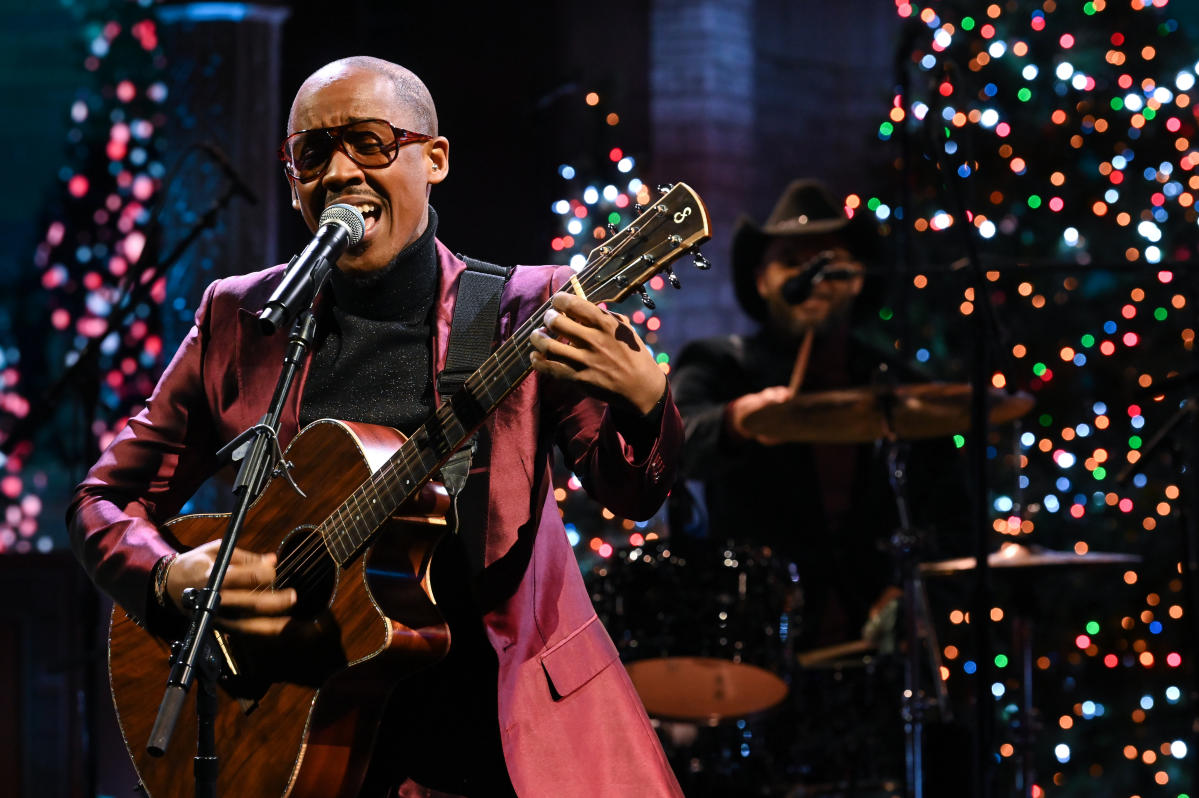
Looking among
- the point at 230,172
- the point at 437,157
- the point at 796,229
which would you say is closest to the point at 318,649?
the point at 437,157

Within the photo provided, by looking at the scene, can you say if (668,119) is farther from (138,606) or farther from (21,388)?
(138,606)

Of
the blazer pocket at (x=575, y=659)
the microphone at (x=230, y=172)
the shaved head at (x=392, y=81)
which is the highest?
the microphone at (x=230, y=172)

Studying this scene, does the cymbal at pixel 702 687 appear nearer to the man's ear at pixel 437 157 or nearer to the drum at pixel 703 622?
the drum at pixel 703 622

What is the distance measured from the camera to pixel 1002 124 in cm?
767

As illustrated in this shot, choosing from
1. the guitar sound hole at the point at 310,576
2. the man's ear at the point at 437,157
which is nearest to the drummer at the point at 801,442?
the man's ear at the point at 437,157

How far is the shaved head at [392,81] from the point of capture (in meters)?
2.74

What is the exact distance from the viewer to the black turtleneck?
2717 millimetres

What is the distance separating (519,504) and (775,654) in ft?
8.64

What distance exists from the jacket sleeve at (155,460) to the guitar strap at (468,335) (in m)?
0.59

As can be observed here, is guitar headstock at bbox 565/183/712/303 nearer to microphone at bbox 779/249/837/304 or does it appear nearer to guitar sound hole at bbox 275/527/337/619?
guitar sound hole at bbox 275/527/337/619

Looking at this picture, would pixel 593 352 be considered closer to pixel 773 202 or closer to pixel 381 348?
pixel 381 348

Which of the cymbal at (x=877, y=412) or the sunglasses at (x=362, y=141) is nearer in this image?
the sunglasses at (x=362, y=141)

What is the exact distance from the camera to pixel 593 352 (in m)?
2.22

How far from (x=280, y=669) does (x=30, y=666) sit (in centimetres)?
315
